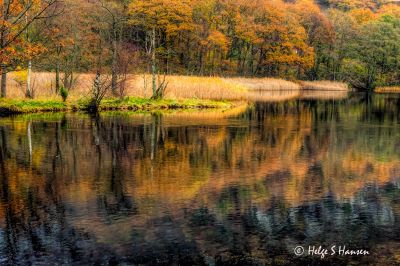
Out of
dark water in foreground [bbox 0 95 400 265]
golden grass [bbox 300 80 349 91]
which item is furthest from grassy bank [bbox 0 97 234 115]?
golden grass [bbox 300 80 349 91]

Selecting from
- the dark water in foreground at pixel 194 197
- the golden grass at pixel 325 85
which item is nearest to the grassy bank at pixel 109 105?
the dark water in foreground at pixel 194 197

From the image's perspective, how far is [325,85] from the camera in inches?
3531

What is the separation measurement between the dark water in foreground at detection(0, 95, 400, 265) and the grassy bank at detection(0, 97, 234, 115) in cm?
1043

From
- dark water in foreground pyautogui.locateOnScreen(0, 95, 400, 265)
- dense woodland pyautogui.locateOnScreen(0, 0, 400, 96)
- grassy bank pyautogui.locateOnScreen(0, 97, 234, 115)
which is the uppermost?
dense woodland pyautogui.locateOnScreen(0, 0, 400, 96)

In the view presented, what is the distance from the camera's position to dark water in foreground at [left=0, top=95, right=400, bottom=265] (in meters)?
8.45

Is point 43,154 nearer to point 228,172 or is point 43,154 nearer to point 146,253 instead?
point 228,172

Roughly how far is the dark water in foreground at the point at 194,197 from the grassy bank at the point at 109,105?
1043cm

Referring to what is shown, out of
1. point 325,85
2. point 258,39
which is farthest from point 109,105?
point 325,85

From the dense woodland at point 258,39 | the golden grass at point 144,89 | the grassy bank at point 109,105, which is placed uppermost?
the dense woodland at point 258,39

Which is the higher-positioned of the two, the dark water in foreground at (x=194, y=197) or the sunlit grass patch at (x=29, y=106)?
the sunlit grass patch at (x=29, y=106)

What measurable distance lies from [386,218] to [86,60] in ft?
152

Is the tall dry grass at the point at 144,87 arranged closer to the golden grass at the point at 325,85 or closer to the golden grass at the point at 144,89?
the golden grass at the point at 144,89

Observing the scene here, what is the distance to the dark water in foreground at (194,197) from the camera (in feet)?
27.7

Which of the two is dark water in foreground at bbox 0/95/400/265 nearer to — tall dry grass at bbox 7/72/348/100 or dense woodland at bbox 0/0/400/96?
tall dry grass at bbox 7/72/348/100
